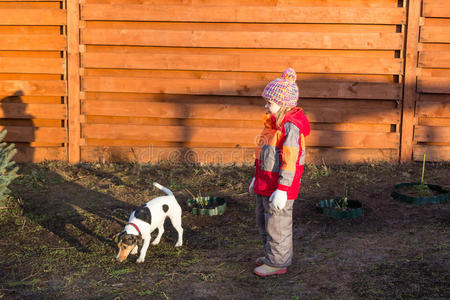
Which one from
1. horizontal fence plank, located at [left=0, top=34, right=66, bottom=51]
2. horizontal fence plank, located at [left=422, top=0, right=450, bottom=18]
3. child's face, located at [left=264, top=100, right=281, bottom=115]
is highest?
horizontal fence plank, located at [left=422, top=0, right=450, bottom=18]

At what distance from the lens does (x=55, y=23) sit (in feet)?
25.9

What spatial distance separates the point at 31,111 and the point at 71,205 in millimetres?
2414

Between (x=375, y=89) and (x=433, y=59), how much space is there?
937 millimetres

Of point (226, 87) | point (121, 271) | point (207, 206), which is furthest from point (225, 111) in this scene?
point (121, 271)

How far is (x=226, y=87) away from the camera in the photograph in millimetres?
7852

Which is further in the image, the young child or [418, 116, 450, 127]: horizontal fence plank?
[418, 116, 450, 127]: horizontal fence plank

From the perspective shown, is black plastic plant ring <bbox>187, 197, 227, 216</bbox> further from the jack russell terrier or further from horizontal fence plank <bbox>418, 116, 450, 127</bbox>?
horizontal fence plank <bbox>418, 116, 450, 127</bbox>

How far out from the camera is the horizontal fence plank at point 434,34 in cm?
756

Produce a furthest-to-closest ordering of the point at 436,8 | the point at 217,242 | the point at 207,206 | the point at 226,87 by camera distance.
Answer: the point at 226,87, the point at 436,8, the point at 207,206, the point at 217,242

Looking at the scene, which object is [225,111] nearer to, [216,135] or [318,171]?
[216,135]

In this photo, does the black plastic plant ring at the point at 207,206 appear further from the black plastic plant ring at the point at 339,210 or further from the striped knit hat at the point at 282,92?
the striped knit hat at the point at 282,92

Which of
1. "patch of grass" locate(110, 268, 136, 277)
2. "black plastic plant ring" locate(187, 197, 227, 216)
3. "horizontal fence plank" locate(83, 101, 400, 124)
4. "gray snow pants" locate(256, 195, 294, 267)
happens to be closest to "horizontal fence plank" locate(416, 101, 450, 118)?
"horizontal fence plank" locate(83, 101, 400, 124)

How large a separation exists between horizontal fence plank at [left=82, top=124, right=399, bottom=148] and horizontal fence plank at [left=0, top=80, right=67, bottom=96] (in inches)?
27.7

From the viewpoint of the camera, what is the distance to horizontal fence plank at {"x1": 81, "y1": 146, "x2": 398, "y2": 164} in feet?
25.9
